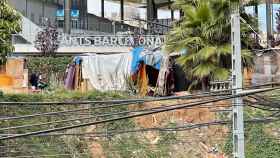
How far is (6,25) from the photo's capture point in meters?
13.1

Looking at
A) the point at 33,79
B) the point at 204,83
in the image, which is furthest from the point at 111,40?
the point at 204,83

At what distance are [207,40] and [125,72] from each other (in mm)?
3985

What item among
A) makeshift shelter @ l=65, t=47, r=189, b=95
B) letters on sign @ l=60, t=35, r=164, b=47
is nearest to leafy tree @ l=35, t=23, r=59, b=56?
letters on sign @ l=60, t=35, r=164, b=47

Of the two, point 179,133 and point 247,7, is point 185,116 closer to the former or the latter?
point 179,133

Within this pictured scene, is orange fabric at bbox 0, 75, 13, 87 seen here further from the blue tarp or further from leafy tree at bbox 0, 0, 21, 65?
leafy tree at bbox 0, 0, 21, 65

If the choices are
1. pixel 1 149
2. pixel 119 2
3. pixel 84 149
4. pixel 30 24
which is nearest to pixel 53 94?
pixel 84 149

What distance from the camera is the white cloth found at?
59.6ft

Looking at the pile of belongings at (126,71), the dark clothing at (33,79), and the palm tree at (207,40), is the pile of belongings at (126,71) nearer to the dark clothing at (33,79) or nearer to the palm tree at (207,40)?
the dark clothing at (33,79)

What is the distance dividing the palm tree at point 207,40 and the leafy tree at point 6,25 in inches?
164

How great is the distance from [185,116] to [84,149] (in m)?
2.79

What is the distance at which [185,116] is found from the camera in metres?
15.0

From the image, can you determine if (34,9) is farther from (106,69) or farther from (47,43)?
(106,69)

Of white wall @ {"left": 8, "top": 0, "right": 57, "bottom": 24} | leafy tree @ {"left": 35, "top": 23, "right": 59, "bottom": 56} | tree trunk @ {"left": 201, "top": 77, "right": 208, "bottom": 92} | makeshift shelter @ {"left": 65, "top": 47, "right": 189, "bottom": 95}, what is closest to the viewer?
tree trunk @ {"left": 201, "top": 77, "right": 208, "bottom": 92}

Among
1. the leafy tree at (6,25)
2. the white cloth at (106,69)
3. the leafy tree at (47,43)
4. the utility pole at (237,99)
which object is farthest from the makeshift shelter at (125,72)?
the utility pole at (237,99)
